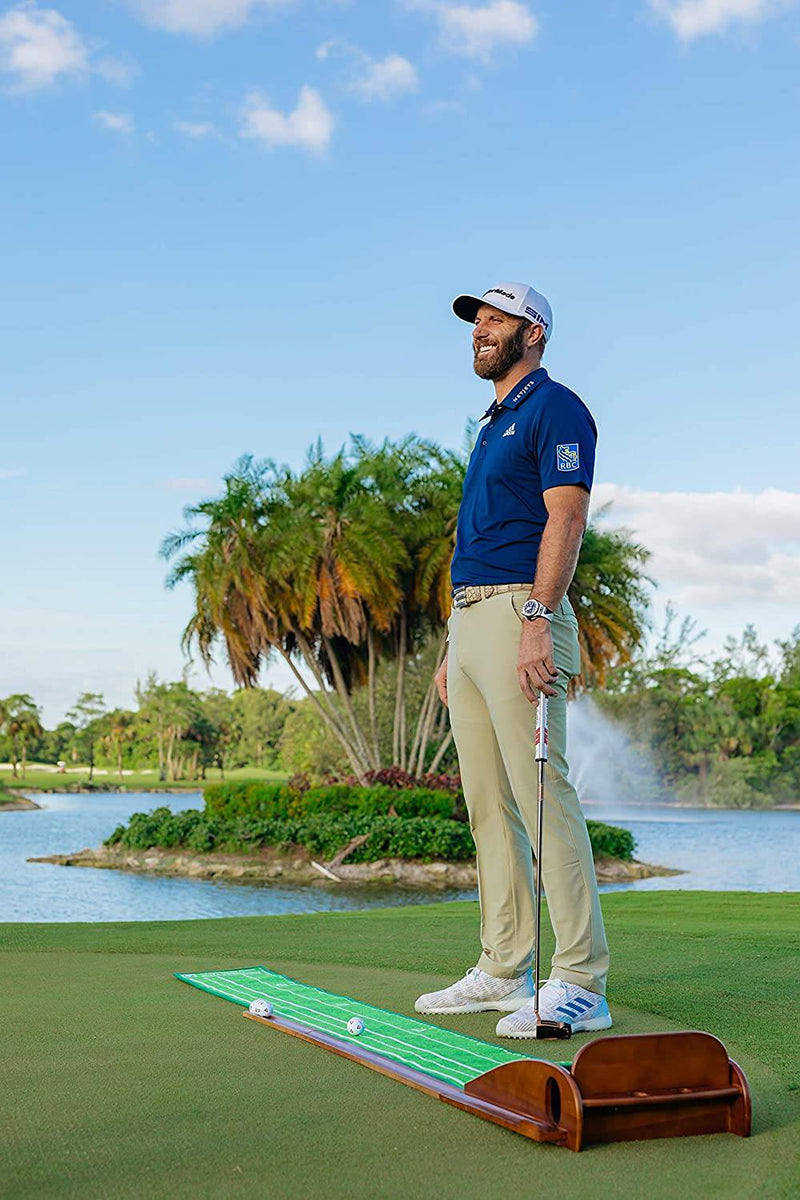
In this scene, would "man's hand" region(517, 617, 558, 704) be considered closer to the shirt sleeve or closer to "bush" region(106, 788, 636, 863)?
the shirt sleeve

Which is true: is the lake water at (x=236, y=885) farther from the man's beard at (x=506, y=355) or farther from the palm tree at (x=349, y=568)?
the man's beard at (x=506, y=355)

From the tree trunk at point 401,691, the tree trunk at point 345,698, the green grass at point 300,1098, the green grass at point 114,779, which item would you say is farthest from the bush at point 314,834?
the green grass at point 114,779

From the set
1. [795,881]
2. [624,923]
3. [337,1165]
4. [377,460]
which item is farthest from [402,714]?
[337,1165]

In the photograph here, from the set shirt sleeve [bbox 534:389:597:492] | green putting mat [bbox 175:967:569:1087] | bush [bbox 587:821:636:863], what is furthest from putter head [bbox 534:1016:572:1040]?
bush [bbox 587:821:636:863]

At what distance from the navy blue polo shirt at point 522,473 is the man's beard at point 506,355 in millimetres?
97

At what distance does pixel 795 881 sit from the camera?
2492 cm

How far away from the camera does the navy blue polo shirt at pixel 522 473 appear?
395 cm

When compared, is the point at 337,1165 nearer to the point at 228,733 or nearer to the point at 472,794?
the point at 472,794

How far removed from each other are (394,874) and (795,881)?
828cm

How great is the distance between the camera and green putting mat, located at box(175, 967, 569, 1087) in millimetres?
3037

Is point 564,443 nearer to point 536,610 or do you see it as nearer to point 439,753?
point 536,610

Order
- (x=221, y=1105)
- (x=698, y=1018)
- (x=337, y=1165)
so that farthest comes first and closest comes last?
1. (x=698, y=1018)
2. (x=221, y=1105)
3. (x=337, y=1165)

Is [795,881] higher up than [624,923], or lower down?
lower down

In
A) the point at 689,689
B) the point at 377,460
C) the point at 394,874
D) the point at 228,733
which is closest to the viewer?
the point at 394,874
